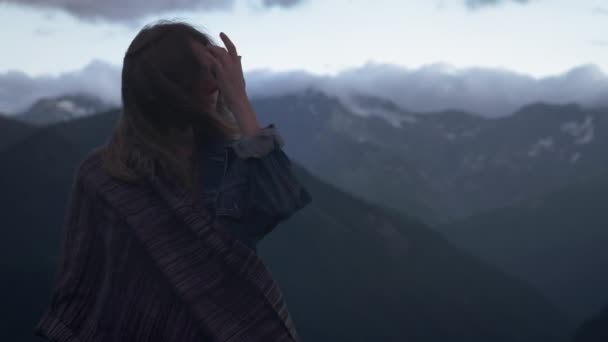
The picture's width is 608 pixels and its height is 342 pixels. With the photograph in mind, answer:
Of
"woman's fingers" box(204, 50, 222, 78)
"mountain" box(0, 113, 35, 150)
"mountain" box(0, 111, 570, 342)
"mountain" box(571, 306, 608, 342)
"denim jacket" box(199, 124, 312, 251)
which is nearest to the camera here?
"denim jacket" box(199, 124, 312, 251)

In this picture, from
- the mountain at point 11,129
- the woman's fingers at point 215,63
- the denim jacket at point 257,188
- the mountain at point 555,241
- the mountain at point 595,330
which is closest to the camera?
the denim jacket at point 257,188

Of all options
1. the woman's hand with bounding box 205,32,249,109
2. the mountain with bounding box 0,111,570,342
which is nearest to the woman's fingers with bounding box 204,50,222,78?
the woman's hand with bounding box 205,32,249,109

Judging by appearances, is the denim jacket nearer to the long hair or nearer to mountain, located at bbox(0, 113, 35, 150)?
the long hair

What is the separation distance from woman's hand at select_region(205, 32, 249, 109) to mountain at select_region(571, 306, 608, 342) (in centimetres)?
6957

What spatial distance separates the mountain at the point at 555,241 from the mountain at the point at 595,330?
137 ft

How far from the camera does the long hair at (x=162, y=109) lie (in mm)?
2408

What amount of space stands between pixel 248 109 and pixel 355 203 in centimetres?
10246

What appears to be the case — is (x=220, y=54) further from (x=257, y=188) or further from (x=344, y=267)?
(x=344, y=267)

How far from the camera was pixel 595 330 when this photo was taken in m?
67.3

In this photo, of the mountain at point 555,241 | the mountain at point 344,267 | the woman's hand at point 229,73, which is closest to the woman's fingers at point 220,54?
the woman's hand at point 229,73

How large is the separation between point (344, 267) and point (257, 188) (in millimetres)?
85420

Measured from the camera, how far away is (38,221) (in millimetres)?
63250

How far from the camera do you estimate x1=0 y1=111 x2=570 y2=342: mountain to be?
63.3m

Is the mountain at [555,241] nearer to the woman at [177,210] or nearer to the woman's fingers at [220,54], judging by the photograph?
the woman at [177,210]
